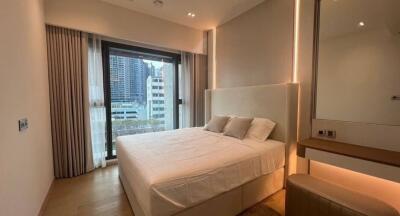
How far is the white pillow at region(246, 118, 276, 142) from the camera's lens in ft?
8.51

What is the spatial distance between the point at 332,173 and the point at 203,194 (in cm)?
183

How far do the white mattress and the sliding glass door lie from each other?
114 centimetres

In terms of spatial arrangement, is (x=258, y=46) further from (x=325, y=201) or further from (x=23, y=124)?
(x=23, y=124)

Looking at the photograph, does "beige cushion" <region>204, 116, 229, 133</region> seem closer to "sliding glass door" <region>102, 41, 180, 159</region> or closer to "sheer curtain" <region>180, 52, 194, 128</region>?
"sheer curtain" <region>180, 52, 194, 128</region>

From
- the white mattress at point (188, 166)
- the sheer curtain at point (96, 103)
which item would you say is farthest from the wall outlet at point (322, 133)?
the sheer curtain at point (96, 103)

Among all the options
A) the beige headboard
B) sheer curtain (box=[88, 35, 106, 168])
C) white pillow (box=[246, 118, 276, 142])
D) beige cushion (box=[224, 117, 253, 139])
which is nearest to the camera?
the beige headboard

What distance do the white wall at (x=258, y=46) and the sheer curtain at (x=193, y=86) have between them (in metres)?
0.54

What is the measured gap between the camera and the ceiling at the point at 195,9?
2.97 meters

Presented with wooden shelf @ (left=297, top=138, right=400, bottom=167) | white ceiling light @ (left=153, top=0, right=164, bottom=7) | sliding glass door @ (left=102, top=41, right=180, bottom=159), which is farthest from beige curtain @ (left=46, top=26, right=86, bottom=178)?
wooden shelf @ (left=297, top=138, right=400, bottom=167)

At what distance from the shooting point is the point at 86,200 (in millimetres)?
2227

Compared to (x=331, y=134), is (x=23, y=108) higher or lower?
higher

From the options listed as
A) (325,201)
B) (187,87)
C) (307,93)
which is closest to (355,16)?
(307,93)

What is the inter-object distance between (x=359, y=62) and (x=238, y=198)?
2070 millimetres

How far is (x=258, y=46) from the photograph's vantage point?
307 centimetres
